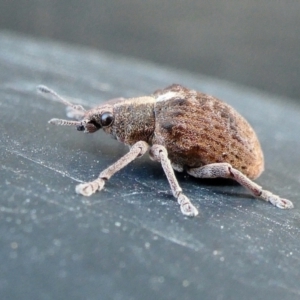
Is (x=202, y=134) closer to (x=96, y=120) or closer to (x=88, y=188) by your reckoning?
(x=96, y=120)

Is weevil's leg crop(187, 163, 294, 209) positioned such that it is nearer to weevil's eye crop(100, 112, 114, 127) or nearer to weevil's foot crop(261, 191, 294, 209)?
weevil's foot crop(261, 191, 294, 209)

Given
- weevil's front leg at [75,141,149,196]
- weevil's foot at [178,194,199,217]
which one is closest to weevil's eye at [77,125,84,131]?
weevil's front leg at [75,141,149,196]

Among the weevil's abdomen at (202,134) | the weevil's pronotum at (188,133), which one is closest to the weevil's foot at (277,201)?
the weevil's pronotum at (188,133)

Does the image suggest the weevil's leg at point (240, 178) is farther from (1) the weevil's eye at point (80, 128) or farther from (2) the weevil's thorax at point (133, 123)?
(1) the weevil's eye at point (80, 128)

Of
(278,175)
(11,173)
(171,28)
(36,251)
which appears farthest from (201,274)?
(171,28)

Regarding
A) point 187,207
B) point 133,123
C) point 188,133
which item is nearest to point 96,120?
point 133,123

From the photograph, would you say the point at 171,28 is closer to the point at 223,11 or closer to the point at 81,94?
the point at 223,11
